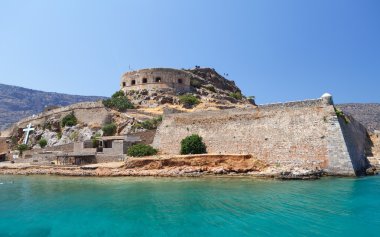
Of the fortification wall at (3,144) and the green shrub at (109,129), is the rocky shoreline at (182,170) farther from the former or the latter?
the fortification wall at (3,144)

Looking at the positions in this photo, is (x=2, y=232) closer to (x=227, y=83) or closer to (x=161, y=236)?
(x=161, y=236)

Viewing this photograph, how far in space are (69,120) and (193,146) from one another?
1895cm

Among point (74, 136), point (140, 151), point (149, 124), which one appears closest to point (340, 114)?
point (140, 151)

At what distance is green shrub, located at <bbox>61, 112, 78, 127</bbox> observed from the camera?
37.9 metres

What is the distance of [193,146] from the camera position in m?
25.1

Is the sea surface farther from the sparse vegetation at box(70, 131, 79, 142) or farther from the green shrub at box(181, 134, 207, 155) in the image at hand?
the sparse vegetation at box(70, 131, 79, 142)

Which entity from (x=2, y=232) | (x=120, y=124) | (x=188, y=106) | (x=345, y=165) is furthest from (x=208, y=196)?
(x=188, y=106)

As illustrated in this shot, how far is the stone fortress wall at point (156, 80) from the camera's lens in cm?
4538

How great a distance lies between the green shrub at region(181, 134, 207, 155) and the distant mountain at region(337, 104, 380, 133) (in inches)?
2029

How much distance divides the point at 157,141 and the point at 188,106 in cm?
1284

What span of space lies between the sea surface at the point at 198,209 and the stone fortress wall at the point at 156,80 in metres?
27.2

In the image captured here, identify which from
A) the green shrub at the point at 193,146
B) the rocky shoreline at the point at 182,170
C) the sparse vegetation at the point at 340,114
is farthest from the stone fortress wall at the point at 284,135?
the rocky shoreline at the point at 182,170

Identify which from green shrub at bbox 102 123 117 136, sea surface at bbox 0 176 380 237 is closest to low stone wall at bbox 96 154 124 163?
green shrub at bbox 102 123 117 136

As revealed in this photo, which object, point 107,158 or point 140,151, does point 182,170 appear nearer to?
point 140,151
